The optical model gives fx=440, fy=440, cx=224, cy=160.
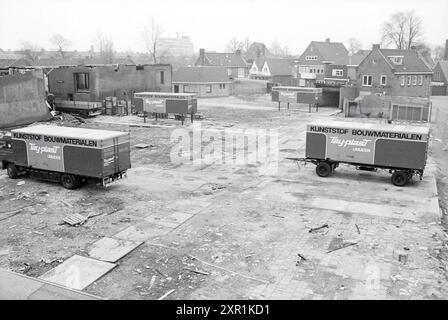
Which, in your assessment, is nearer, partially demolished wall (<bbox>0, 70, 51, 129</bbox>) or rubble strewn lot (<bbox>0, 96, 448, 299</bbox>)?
rubble strewn lot (<bbox>0, 96, 448, 299</bbox>)

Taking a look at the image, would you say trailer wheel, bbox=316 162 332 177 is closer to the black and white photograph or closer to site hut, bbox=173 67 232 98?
the black and white photograph

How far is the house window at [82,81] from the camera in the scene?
1812 inches

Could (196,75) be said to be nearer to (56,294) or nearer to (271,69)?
(271,69)

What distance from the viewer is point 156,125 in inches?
1561

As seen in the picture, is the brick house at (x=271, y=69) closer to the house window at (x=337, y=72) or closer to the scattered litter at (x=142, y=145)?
the house window at (x=337, y=72)

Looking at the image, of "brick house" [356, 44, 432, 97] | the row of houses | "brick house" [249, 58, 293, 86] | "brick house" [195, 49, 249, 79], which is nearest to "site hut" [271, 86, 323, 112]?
the row of houses

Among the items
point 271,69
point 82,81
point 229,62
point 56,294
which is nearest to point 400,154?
point 56,294

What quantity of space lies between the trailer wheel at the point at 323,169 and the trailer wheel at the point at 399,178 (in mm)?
3153

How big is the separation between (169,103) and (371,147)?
74.1ft

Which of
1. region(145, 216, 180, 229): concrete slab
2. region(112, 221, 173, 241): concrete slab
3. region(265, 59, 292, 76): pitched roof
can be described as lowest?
region(112, 221, 173, 241): concrete slab

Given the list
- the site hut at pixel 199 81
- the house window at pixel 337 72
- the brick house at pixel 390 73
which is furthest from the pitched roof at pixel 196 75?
the brick house at pixel 390 73

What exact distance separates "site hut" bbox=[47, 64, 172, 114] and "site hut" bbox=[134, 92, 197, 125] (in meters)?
7.10

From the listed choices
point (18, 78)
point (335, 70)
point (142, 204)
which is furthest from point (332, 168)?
point (335, 70)

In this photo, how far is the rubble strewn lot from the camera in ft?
39.3
